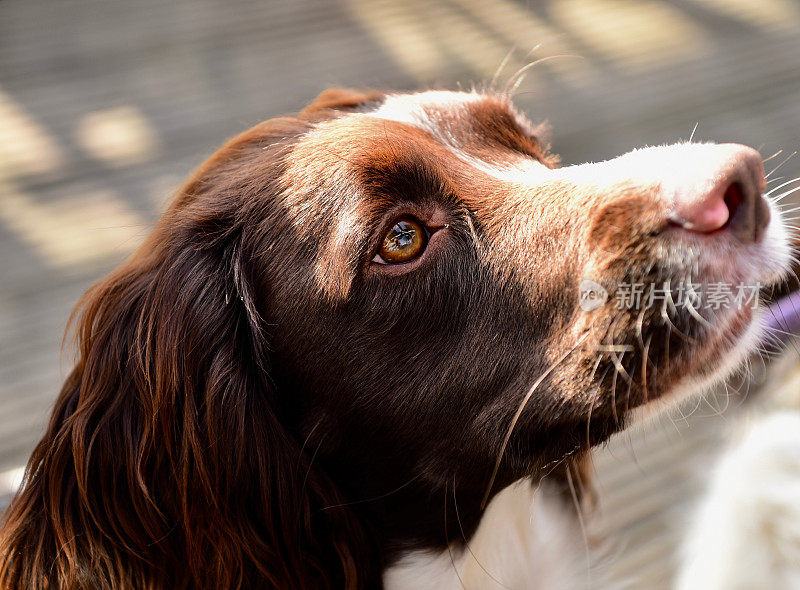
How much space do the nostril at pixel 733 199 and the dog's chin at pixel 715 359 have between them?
18 centimetres

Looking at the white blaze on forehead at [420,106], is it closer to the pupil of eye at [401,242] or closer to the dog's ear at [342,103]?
the dog's ear at [342,103]

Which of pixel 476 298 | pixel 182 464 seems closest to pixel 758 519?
pixel 476 298

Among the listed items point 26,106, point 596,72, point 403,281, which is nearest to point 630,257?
point 403,281

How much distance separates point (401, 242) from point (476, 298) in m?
0.19

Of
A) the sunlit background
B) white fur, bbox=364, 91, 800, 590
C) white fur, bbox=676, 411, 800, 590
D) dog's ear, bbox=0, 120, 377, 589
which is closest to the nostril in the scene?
white fur, bbox=364, 91, 800, 590

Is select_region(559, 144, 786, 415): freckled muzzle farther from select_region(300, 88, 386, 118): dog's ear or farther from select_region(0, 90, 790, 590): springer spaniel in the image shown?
select_region(300, 88, 386, 118): dog's ear

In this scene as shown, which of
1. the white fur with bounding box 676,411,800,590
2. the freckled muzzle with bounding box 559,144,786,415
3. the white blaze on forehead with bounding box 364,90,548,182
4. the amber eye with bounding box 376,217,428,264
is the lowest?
the white fur with bounding box 676,411,800,590

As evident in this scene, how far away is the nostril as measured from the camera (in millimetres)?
1485

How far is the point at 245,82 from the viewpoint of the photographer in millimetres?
3922

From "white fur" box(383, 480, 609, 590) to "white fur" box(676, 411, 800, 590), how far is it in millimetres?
316

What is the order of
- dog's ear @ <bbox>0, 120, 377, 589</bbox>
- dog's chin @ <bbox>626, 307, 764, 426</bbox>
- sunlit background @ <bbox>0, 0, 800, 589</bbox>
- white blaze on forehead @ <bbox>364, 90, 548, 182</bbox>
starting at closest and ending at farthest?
dog's chin @ <bbox>626, 307, 764, 426</bbox> → dog's ear @ <bbox>0, 120, 377, 589</bbox> → white blaze on forehead @ <bbox>364, 90, 548, 182</bbox> → sunlit background @ <bbox>0, 0, 800, 589</bbox>

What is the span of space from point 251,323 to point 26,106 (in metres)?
2.62

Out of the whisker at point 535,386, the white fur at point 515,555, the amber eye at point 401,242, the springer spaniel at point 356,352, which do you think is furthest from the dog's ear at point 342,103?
the white fur at point 515,555

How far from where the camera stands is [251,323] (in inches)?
67.7
